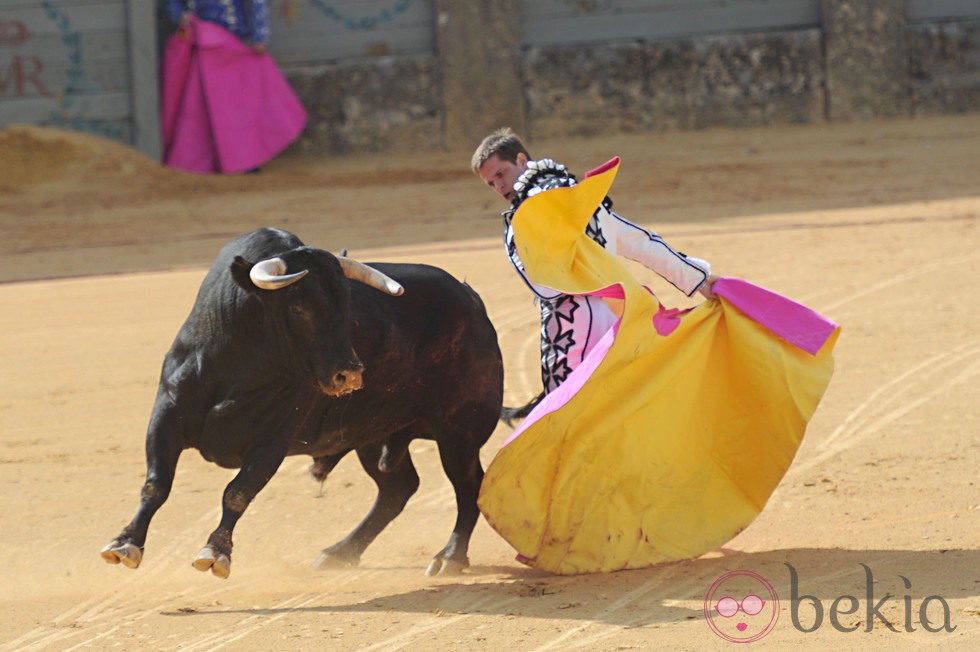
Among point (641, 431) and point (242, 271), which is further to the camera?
point (641, 431)

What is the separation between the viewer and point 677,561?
478 cm

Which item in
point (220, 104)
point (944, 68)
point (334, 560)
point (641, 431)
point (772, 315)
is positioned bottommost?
point (334, 560)

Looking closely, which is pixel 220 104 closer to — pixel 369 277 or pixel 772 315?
pixel 369 277

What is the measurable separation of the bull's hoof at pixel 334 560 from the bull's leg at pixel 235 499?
61 centimetres

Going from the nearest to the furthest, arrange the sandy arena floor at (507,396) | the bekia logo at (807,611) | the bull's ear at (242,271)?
Answer: 1. the bekia logo at (807,611)
2. the sandy arena floor at (507,396)
3. the bull's ear at (242,271)

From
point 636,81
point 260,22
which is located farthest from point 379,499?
point 636,81

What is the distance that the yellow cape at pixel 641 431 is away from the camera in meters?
4.72

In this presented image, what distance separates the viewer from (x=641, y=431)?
4.82m

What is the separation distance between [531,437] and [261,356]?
2.84 ft

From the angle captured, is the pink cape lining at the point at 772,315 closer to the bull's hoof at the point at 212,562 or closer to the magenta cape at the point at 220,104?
the bull's hoof at the point at 212,562

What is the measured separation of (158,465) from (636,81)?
10.2 meters

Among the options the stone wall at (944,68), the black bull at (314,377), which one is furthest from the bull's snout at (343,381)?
the stone wall at (944,68)

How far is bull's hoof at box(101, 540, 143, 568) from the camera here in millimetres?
4273

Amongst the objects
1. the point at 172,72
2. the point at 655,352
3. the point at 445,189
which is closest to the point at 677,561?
the point at 655,352
